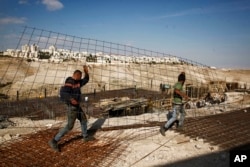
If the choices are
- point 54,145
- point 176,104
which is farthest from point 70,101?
point 176,104

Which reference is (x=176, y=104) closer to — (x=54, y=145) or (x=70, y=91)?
(x=70, y=91)

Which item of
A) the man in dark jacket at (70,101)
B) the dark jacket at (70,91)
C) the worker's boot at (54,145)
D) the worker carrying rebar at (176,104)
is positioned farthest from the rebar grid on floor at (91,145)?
the dark jacket at (70,91)

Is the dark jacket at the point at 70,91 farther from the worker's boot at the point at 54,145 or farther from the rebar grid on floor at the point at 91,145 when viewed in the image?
the rebar grid on floor at the point at 91,145

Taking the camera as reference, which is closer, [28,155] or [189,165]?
[189,165]

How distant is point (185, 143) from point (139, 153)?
125cm

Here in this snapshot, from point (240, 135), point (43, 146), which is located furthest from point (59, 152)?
point (240, 135)

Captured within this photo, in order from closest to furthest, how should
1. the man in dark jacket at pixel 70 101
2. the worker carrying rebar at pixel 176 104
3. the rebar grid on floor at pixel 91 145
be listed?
the rebar grid on floor at pixel 91 145, the man in dark jacket at pixel 70 101, the worker carrying rebar at pixel 176 104

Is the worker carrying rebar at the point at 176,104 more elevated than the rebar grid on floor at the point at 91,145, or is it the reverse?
the worker carrying rebar at the point at 176,104

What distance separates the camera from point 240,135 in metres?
6.57

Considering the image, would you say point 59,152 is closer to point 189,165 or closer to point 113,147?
point 113,147

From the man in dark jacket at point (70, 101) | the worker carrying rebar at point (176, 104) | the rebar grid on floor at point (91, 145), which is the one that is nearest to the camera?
the rebar grid on floor at point (91, 145)

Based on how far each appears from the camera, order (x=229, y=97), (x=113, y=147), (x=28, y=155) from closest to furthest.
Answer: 1. (x=28, y=155)
2. (x=113, y=147)
3. (x=229, y=97)

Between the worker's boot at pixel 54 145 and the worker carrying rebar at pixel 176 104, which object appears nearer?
the worker's boot at pixel 54 145

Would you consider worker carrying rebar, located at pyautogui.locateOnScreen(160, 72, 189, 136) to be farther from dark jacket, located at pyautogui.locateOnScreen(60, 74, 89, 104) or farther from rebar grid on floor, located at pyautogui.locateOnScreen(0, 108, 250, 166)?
dark jacket, located at pyautogui.locateOnScreen(60, 74, 89, 104)
